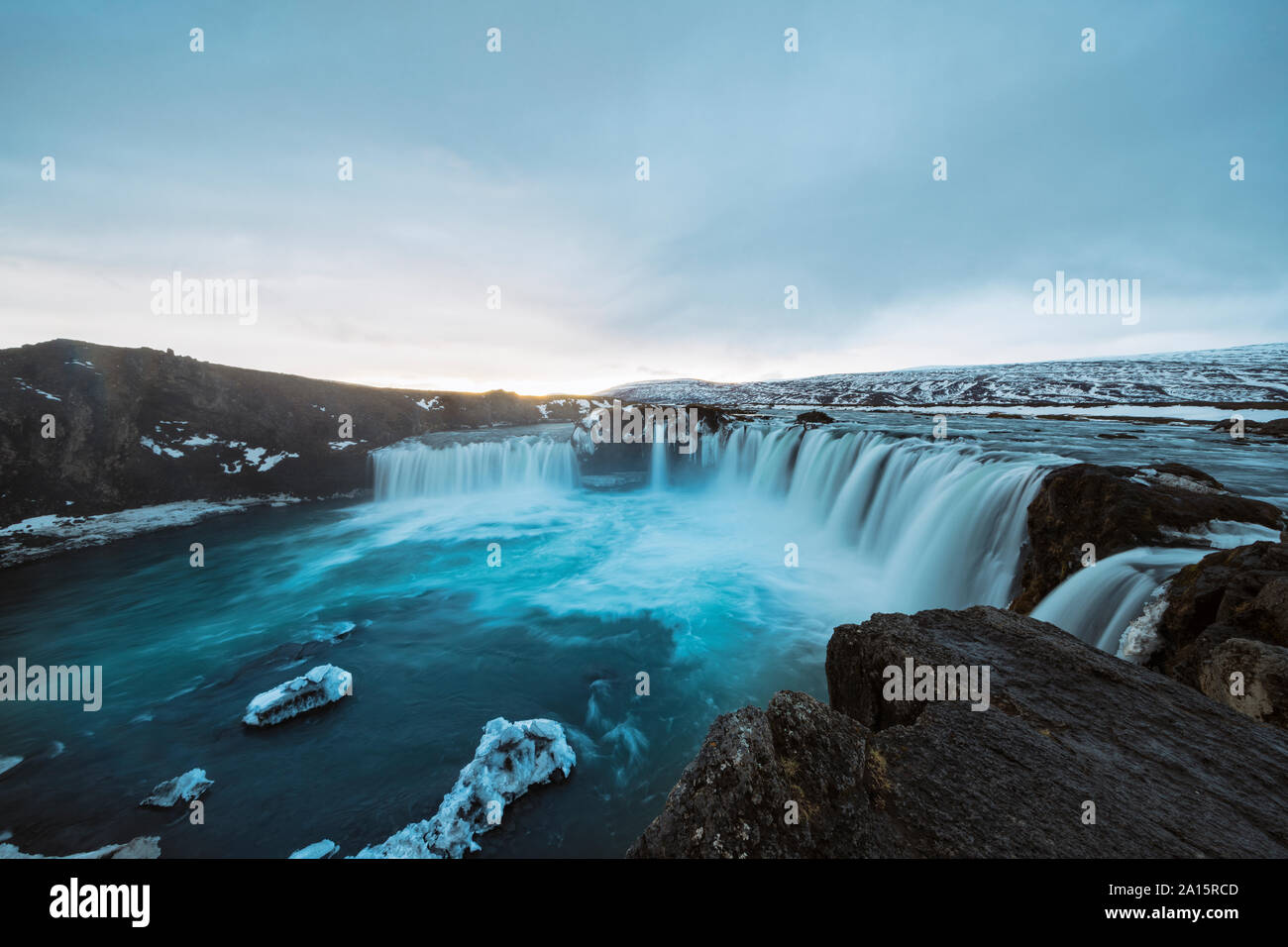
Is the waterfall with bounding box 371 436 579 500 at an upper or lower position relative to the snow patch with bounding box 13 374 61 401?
lower

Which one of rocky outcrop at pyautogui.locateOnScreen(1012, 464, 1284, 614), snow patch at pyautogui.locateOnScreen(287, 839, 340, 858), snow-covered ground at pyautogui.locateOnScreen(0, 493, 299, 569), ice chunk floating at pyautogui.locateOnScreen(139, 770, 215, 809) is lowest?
snow patch at pyautogui.locateOnScreen(287, 839, 340, 858)

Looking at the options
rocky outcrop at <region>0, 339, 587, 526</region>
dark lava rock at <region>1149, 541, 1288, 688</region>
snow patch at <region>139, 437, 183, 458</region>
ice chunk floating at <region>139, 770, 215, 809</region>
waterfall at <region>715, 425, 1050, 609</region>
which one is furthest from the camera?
snow patch at <region>139, 437, 183, 458</region>

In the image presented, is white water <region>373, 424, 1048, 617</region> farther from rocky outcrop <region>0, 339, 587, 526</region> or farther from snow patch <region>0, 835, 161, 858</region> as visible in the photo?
snow patch <region>0, 835, 161, 858</region>

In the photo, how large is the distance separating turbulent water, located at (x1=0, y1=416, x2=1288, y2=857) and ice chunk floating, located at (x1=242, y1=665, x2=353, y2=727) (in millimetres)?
282

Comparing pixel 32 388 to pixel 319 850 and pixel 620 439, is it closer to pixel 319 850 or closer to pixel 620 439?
pixel 620 439

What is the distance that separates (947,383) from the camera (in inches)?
3536

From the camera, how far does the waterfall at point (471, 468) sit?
110ft

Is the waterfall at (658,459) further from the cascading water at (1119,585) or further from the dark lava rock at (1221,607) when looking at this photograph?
the dark lava rock at (1221,607)

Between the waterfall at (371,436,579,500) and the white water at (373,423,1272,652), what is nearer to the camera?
the white water at (373,423,1272,652)

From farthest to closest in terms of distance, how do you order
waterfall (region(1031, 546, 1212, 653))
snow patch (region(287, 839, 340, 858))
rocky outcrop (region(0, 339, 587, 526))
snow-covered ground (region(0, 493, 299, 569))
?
rocky outcrop (region(0, 339, 587, 526)) < snow-covered ground (region(0, 493, 299, 569)) < snow patch (region(287, 839, 340, 858)) < waterfall (region(1031, 546, 1212, 653))

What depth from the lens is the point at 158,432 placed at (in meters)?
26.5

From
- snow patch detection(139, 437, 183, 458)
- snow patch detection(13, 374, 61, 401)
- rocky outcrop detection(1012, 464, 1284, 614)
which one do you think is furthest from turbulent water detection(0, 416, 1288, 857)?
snow patch detection(13, 374, 61, 401)

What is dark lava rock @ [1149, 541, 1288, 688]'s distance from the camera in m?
3.98
